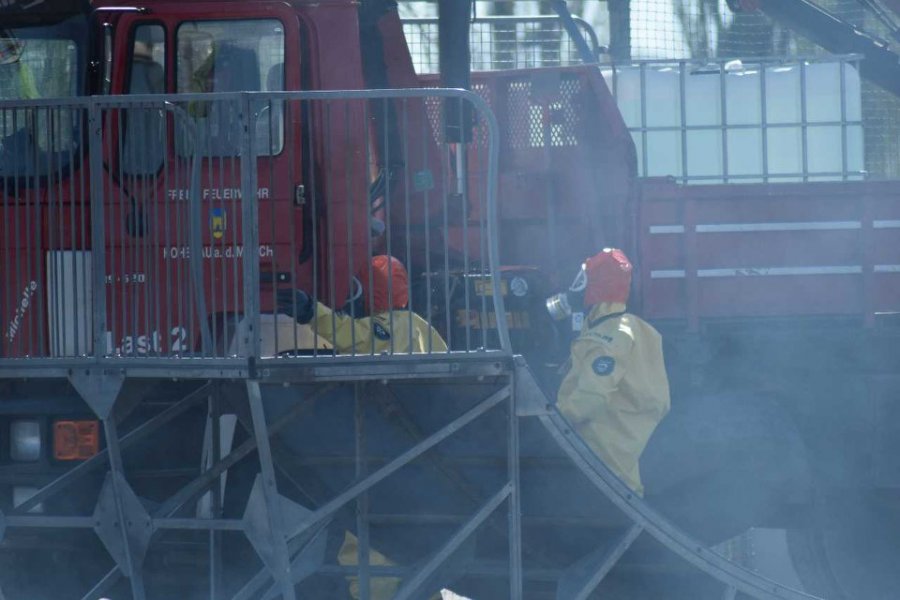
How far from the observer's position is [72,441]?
469 cm

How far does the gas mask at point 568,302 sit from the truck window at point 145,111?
181 centimetres

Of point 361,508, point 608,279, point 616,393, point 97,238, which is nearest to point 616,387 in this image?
point 616,393

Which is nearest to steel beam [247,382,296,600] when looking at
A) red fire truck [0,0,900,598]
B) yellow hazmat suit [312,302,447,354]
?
red fire truck [0,0,900,598]

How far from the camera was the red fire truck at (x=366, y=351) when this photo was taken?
4.15 m

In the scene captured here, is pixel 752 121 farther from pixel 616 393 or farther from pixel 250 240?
pixel 250 240

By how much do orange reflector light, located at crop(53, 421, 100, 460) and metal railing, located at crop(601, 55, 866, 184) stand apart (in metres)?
3.21

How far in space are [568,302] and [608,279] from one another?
0.43m

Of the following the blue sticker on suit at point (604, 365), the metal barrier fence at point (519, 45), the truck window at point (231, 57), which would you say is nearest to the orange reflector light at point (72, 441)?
the truck window at point (231, 57)

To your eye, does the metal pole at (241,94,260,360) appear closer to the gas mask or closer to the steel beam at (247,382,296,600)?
the steel beam at (247,382,296,600)

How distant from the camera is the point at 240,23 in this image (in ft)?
16.2

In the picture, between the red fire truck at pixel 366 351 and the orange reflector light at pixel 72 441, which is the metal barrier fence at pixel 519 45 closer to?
the red fire truck at pixel 366 351

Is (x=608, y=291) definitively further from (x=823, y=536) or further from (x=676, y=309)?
(x=823, y=536)

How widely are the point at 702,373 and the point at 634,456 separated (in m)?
0.99

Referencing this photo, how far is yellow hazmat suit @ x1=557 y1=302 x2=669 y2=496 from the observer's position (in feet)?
15.0
